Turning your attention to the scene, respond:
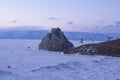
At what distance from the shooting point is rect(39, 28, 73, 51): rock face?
1591 inches

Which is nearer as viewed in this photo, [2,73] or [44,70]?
[2,73]

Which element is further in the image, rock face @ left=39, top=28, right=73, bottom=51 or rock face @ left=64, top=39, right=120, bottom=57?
rock face @ left=39, top=28, right=73, bottom=51

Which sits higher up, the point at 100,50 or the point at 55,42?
the point at 55,42

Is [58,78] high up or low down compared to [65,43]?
down

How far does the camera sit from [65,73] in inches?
646

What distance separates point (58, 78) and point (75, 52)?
17.7m

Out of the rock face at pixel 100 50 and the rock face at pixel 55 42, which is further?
the rock face at pixel 55 42

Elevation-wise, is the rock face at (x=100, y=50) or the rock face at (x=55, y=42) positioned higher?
the rock face at (x=55, y=42)

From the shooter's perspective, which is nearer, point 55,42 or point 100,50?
point 100,50

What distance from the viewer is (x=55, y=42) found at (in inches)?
1609

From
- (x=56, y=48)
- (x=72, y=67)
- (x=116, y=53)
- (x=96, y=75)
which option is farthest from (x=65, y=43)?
(x=96, y=75)

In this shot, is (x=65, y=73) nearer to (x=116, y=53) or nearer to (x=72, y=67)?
(x=72, y=67)

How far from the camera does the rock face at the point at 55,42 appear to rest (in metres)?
40.4

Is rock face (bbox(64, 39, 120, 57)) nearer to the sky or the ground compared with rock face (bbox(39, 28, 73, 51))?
nearer to the ground
